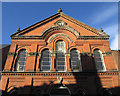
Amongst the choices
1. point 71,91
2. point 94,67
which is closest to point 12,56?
point 71,91

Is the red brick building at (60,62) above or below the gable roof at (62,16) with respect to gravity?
below

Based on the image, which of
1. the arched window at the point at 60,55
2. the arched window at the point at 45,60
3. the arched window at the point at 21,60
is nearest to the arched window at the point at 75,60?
the arched window at the point at 60,55

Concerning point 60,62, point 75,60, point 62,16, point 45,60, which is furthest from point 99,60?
point 62,16

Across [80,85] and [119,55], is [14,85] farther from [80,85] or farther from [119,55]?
[119,55]

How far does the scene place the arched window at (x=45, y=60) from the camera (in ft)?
39.4

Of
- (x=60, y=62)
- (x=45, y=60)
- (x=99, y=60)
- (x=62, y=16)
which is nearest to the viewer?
(x=60, y=62)

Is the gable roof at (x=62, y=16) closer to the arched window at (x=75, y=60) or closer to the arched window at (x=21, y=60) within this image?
the arched window at (x=21, y=60)

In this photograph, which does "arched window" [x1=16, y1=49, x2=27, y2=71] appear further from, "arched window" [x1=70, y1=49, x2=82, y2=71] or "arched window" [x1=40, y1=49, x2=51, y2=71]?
"arched window" [x1=70, y1=49, x2=82, y2=71]

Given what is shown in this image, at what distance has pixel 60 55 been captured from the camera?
12859 millimetres

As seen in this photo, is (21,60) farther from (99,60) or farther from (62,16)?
(99,60)

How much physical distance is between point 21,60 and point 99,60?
8058 mm

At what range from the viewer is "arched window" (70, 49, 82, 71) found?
39.6 ft

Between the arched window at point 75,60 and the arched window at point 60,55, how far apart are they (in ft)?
2.87

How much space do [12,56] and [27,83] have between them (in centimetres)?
346
